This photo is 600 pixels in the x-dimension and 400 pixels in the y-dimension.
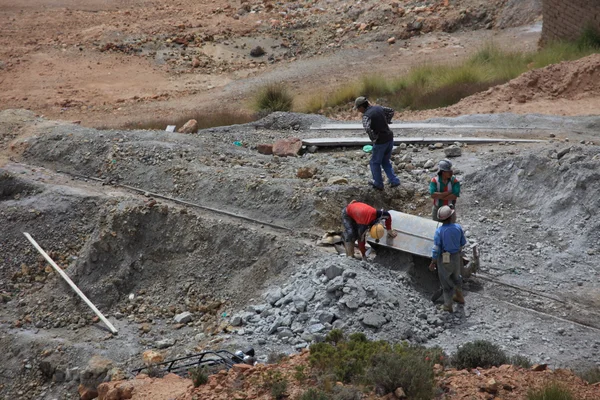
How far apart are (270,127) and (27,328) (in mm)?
7110

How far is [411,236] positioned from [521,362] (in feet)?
8.34

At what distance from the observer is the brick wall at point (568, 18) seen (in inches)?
719

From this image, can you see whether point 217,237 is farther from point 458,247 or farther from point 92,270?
point 458,247

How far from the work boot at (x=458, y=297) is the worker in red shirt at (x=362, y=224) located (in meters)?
1.13

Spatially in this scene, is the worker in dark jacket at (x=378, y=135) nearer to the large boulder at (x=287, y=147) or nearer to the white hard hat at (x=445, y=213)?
the large boulder at (x=287, y=147)

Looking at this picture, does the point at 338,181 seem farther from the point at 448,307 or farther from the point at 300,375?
the point at 300,375

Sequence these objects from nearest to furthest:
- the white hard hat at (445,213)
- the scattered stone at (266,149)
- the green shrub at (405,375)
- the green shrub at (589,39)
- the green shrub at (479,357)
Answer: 1. the green shrub at (405,375)
2. the green shrub at (479,357)
3. the white hard hat at (445,213)
4. the scattered stone at (266,149)
5. the green shrub at (589,39)

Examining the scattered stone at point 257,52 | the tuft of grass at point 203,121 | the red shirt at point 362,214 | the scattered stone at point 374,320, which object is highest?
the red shirt at point 362,214

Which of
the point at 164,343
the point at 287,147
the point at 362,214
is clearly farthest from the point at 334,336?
the point at 287,147

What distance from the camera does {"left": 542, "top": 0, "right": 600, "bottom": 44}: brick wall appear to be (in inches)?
719

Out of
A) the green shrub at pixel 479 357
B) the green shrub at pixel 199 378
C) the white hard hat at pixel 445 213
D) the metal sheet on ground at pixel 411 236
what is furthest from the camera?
the metal sheet on ground at pixel 411 236

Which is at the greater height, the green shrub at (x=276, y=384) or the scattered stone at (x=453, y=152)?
the scattered stone at (x=453, y=152)

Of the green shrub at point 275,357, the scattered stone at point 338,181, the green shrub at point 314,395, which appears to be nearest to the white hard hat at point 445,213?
the green shrub at point 275,357

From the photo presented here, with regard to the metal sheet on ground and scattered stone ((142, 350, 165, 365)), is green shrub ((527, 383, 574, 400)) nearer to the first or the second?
the metal sheet on ground
